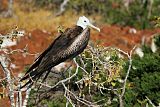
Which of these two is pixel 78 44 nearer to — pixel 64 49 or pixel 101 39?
pixel 64 49

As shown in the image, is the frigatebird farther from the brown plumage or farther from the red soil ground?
the red soil ground

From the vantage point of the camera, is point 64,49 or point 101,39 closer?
point 64,49

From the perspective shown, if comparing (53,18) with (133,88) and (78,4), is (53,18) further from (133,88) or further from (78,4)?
(133,88)

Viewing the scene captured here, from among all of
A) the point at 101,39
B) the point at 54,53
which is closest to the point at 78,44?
the point at 54,53

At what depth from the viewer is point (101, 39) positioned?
43.8 ft

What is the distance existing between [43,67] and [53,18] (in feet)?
28.8

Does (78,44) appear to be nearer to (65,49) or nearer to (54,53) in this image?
(65,49)

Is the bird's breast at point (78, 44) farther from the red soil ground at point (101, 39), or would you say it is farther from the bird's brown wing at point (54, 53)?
the red soil ground at point (101, 39)

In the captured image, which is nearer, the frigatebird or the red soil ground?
the frigatebird

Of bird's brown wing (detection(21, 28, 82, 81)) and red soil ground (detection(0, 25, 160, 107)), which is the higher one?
red soil ground (detection(0, 25, 160, 107))

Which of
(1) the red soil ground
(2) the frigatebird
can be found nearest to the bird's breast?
(2) the frigatebird

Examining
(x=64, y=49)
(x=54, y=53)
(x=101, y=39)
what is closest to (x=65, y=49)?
(x=64, y=49)

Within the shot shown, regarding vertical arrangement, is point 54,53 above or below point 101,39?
below

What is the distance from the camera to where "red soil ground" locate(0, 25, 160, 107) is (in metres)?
11.8
